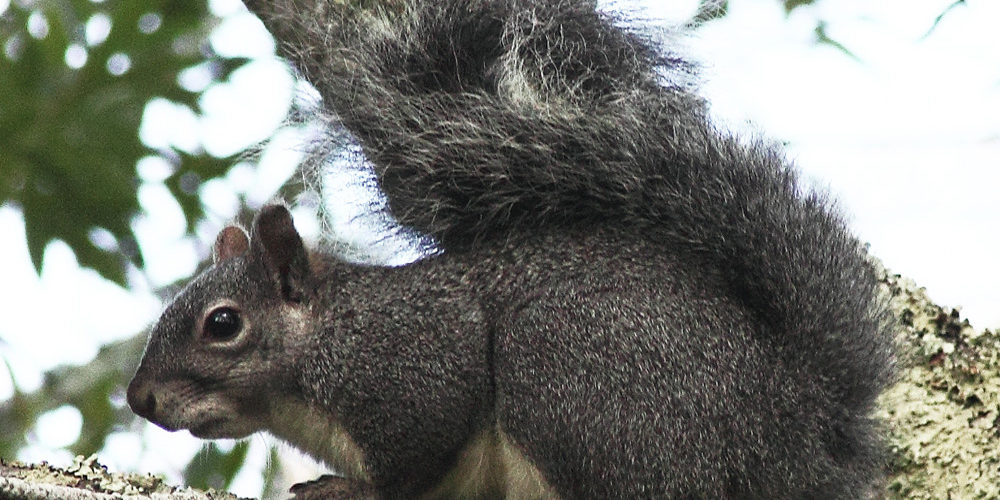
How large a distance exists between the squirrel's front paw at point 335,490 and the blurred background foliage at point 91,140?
4.19 ft

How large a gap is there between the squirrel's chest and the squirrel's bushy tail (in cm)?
49

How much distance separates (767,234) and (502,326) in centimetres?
60

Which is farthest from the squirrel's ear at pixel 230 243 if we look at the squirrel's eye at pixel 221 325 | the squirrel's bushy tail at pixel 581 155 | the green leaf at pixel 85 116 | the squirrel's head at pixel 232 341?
the green leaf at pixel 85 116

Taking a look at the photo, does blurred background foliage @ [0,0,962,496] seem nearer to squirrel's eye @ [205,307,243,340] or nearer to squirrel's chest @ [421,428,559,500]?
squirrel's eye @ [205,307,243,340]

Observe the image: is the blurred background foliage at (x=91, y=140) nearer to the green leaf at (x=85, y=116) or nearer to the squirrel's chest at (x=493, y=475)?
the green leaf at (x=85, y=116)

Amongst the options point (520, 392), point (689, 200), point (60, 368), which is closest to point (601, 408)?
point (520, 392)

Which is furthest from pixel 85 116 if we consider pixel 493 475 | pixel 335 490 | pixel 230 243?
pixel 493 475

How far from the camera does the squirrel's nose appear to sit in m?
2.57

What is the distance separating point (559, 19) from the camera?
2.80m

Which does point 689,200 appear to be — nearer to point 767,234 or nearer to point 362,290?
point 767,234

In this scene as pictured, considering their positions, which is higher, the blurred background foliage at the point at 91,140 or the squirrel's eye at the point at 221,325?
the squirrel's eye at the point at 221,325

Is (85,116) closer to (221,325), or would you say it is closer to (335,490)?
(221,325)

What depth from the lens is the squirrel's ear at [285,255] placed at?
8.91 ft

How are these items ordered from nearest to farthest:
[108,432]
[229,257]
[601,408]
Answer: [601,408] < [229,257] < [108,432]
